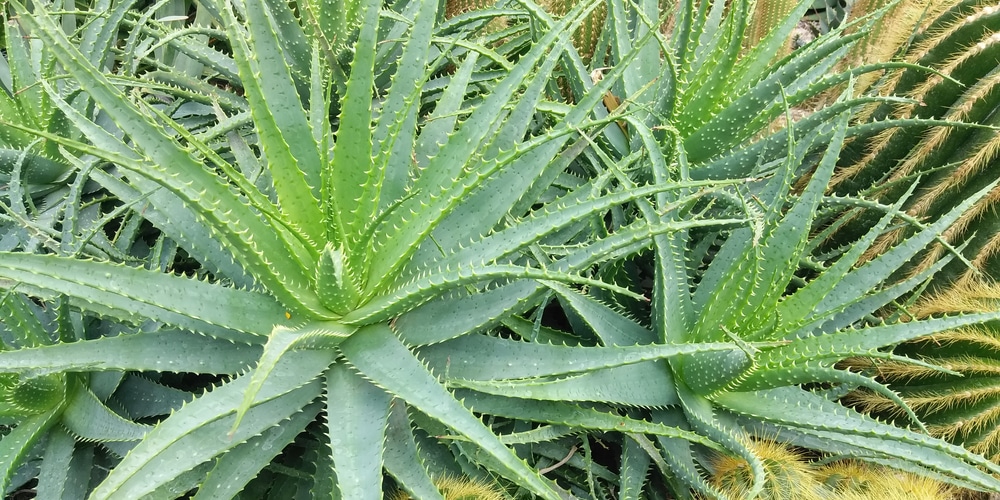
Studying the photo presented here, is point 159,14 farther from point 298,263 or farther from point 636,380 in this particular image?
point 636,380

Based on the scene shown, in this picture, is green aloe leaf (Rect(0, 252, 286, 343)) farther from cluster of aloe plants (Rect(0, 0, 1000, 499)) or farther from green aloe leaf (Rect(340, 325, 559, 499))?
green aloe leaf (Rect(340, 325, 559, 499))

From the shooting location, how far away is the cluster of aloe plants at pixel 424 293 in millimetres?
828

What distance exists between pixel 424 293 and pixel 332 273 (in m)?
0.12

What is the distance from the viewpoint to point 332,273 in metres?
0.82

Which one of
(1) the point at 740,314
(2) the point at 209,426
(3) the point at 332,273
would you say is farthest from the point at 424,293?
(1) the point at 740,314

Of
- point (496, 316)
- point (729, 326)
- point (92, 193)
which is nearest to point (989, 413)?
point (729, 326)

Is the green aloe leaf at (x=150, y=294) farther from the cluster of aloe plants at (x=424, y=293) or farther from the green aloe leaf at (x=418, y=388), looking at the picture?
the green aloe leaf at (x=418, y=388)

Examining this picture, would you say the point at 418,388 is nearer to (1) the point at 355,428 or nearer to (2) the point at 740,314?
(1) the point at 355,428

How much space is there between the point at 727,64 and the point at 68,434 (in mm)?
1387

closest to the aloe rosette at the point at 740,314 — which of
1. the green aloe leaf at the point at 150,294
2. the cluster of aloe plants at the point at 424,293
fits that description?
the cluster of aloe plants at the point at 424,293

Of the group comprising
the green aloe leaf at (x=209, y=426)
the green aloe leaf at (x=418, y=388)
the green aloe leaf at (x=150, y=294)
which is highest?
the green aloe leaf at (x=150, y=294)

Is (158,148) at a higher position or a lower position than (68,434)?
higher

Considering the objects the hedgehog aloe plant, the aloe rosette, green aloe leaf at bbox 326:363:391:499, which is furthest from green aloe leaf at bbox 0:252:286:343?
the aloe rosette

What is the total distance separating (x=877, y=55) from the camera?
60.4 inches
